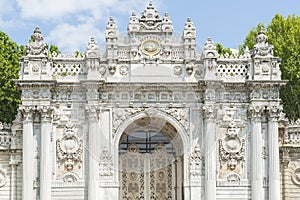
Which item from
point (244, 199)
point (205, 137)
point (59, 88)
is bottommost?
point (244, 199)

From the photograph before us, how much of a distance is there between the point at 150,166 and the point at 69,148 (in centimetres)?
369

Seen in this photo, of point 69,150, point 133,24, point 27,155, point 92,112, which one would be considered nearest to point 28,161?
point 27,155

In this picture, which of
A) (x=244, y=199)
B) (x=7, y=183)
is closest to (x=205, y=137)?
(x=244, y=199)

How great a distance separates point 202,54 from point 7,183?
27.6ft

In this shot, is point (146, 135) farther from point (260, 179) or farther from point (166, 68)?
point (260, 179)

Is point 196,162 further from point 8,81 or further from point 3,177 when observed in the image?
point 8,81

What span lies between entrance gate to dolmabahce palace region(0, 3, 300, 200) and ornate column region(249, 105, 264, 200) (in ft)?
0.12

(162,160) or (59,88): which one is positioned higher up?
(59,88)

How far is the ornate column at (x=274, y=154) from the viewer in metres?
24.6

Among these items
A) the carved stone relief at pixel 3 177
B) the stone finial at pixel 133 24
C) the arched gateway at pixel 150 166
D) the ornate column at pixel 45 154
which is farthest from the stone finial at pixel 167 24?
the carved stone relief at pixel 3 177

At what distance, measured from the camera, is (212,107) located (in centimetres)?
2486

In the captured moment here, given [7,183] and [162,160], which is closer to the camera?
[7,183]

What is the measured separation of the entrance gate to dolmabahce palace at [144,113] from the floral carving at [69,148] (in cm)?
4

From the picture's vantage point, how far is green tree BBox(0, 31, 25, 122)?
33281 millimetres
